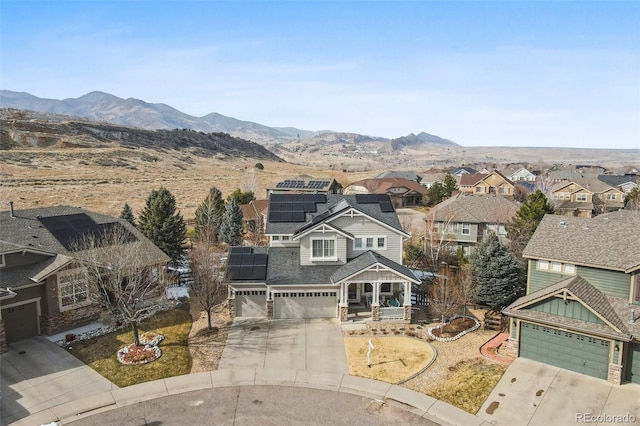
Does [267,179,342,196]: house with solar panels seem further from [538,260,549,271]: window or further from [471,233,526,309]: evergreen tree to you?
[538,260,549,271]: window

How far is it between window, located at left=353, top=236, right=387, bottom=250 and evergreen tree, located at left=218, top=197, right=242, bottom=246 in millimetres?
18674

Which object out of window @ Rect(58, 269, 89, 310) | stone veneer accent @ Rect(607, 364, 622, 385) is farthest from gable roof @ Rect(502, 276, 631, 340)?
window @ Rect(58, 269, 89, 310)

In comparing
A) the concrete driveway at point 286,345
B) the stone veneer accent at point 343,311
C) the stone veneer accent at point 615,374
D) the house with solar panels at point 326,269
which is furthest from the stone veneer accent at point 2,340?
the stone veneer accent at point 615,374

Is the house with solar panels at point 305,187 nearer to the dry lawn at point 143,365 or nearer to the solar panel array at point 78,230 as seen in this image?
the solar panel array at point 78,230

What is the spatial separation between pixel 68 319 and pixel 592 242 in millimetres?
29978

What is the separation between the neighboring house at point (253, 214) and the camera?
52.3 m

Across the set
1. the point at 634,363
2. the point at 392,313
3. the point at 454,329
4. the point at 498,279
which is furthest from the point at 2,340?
the point at 634,363

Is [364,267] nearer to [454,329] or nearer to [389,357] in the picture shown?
[389,357]

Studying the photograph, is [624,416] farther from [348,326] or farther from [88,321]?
[88,321]

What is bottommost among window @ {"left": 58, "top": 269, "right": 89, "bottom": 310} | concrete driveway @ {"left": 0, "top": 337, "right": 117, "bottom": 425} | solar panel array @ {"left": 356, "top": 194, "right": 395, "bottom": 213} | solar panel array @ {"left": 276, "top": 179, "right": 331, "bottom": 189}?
concrete driveway @ {"left": 0, "top": 337, "right": 117, "bottom": 425}

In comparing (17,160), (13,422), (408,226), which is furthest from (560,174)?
(17,160)

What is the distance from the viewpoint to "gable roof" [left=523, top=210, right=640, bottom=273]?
2233cm

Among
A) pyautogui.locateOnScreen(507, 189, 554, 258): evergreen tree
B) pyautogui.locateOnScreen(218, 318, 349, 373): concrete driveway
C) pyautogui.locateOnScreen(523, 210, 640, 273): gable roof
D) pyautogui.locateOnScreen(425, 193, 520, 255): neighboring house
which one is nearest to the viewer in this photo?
pyautogui.locateOnScreen(218, 318, 349, 373): concrete driveway

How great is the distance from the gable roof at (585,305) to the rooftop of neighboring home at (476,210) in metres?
23.4
